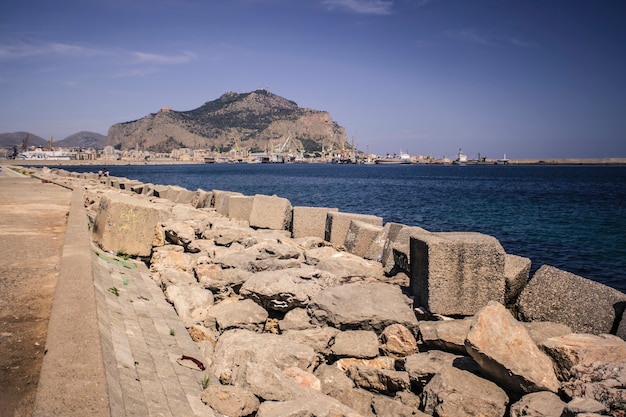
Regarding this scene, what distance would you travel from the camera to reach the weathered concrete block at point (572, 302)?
459 cm

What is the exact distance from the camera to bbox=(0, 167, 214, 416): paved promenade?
2.47 metres

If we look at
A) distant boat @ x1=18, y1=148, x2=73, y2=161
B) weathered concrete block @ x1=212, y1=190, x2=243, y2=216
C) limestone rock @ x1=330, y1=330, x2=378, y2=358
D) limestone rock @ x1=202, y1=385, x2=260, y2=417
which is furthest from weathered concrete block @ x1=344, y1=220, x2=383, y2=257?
distant boat @ x1=18, y1=148, x2=73, y2=161

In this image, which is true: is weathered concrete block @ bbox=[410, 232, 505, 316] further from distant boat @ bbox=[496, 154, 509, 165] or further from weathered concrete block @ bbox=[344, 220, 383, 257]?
distant boat @ bbox=[496, 154, 509, 165]

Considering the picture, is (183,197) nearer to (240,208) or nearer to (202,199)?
(202,199)

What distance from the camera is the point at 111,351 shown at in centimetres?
333

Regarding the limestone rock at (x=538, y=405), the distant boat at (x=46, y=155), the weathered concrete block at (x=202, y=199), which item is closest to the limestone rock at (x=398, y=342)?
the limestone rock at (x=538, y=405)

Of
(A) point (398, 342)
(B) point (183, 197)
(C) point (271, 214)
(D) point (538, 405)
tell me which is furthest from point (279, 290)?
(B) point (183, 197)

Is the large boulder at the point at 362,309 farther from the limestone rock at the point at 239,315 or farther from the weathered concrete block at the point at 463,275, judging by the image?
the limestone rock at the point at 239,315

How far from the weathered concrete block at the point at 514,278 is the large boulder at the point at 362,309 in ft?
3.94

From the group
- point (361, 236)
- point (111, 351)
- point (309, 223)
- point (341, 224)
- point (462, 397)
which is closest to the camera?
point (111, 351)

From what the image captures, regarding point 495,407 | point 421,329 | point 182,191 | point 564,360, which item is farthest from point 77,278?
point 182,191

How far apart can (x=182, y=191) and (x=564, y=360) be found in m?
16.1

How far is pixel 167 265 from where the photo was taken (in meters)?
7.33

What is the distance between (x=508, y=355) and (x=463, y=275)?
1399mm
